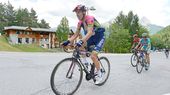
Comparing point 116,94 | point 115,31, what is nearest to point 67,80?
point 116,94

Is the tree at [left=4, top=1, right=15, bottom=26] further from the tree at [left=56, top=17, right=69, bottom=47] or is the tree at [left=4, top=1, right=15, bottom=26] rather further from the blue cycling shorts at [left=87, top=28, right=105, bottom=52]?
the blue cycling shorts at [left=87, top=28, right=105, bottom=52]

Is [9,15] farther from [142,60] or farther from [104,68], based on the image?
[104,68]

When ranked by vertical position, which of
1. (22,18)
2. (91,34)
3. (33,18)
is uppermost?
(33,18)

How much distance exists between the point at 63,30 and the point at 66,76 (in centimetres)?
9344

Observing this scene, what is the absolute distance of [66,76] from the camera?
20.8ft

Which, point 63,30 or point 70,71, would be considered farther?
point 63,30

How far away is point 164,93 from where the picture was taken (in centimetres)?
709

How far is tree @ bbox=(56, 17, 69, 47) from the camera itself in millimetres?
98250

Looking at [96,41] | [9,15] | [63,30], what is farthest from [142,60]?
[9,15]

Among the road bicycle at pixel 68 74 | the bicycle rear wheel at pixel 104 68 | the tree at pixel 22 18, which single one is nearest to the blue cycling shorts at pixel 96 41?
the road bicycle at pixel 68 74

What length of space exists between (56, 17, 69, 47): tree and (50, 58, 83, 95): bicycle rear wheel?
91507 millimetres

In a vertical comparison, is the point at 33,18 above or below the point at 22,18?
A: above

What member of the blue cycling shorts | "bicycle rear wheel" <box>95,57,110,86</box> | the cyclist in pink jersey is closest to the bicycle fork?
the cyclist in pink jersey

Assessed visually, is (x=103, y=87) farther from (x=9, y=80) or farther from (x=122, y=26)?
(x=122, y=26)
